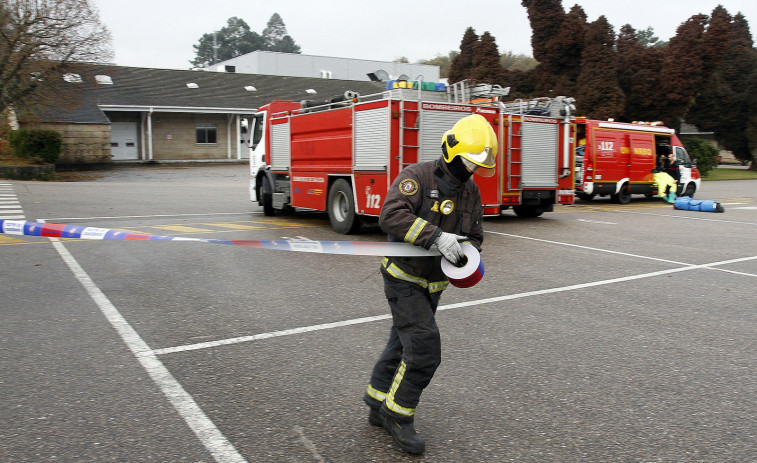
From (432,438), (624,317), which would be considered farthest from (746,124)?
(432,438)

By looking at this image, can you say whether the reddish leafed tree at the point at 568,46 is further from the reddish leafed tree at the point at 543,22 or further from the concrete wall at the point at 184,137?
the concrete wall at the point at 184,137

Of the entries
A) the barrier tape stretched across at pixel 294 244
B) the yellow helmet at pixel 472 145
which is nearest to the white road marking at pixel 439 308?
the barrier tape stretched across at pixel 294 244

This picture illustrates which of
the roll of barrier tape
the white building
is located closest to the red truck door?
the roll of barrier tape

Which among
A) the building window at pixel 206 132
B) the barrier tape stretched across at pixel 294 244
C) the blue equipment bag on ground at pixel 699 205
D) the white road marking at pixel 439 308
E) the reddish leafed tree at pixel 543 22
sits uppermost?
the reddish leafed tree at pixel 543 22

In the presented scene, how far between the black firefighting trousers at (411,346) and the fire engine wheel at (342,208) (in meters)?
8.38

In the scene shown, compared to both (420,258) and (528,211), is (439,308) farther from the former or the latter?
(528,211)

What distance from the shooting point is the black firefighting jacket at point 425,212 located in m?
3.33

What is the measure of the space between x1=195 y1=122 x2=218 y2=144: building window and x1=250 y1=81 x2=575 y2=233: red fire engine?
27666 mm

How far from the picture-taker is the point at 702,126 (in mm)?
44844

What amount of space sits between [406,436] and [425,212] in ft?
3.91

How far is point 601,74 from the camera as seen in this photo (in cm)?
3119

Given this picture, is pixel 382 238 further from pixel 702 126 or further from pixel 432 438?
pixel 702 126

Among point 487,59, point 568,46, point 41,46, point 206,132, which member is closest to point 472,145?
point 41,46

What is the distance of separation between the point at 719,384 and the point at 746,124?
46.8m
